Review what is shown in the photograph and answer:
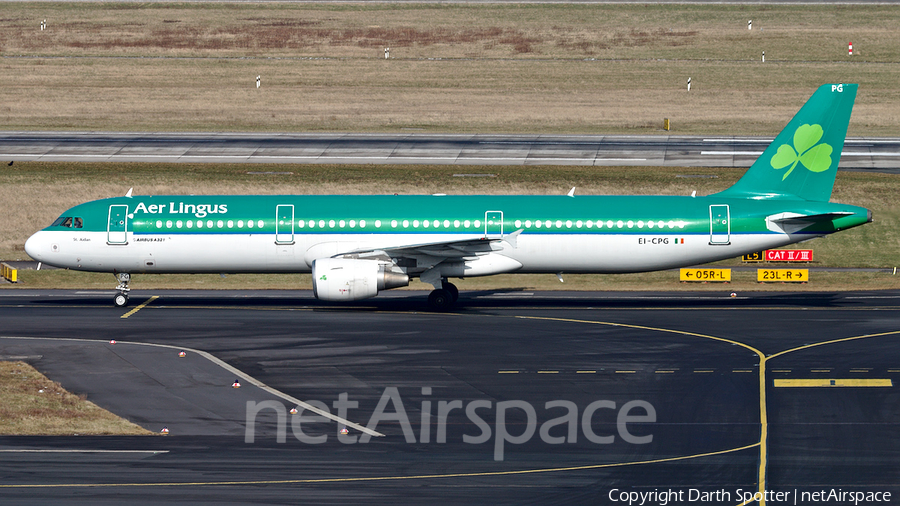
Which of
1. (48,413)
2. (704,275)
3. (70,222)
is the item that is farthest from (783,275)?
(48,413)

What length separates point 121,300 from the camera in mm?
46312

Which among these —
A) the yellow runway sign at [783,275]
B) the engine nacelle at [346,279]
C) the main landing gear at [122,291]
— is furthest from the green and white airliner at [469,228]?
the yellow runway sign at [783,275]

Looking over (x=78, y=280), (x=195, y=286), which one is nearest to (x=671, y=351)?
(x=195, y=286)

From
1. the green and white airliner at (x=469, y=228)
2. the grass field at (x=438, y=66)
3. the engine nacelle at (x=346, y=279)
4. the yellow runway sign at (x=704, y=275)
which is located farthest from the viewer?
the grass field at (x=438, y=66)

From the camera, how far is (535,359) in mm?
36125

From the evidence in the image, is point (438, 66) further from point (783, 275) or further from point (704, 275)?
point (783, 275)

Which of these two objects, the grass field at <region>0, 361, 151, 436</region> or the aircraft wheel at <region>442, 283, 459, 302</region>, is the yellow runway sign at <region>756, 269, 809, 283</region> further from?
the grass field at <region>0, 361, 151, 436</region>

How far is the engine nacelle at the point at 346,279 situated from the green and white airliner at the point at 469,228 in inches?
54.2

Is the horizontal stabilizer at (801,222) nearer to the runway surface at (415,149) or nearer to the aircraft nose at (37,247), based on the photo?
the runway surface at (415,149)

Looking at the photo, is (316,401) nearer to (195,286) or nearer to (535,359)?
(535,359)

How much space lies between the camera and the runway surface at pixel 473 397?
2362 centimetres

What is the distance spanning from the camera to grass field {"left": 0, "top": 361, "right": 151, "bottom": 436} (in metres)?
27.7

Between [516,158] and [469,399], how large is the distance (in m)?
42.5

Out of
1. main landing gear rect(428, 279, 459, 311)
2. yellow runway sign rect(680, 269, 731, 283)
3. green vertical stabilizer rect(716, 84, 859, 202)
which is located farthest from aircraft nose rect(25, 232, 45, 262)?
green vertical stabilizer rect(716, 84, 859, 202)
